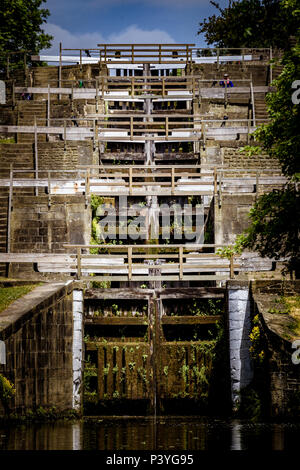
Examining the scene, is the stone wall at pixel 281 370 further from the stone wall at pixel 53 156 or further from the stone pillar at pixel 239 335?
the stone wall at pixel 53 156

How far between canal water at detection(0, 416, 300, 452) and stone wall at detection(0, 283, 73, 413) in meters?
0.94

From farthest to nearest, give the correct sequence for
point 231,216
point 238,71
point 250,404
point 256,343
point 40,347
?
point 238,71, point 231,216, point 250,404, point 256,343, point 40,347

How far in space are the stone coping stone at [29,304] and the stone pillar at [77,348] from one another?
40 centimetres

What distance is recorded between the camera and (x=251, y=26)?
116 feet

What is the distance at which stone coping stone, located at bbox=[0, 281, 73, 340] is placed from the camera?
13.0 meters

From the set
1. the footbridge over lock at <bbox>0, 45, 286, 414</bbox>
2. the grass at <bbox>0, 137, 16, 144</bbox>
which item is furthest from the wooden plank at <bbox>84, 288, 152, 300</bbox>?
the grass at <bbox>0, 137, 16, 144</bbox>

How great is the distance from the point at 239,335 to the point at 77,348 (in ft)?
12.7

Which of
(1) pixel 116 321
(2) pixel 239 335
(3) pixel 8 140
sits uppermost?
(3) pixel 8 140

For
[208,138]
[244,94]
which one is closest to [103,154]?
[208,138]

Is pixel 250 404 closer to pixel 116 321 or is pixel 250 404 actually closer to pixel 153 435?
pixel 116 321

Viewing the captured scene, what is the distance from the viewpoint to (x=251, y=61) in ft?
108

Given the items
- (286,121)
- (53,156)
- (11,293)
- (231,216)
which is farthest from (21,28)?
(286,121)

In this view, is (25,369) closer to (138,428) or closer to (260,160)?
(138,428)
